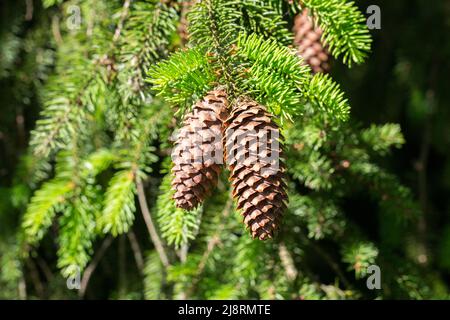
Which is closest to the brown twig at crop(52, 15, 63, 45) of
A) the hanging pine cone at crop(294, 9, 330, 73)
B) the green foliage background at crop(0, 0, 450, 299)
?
the green foliage background at crop(0, 0, 450, 299)

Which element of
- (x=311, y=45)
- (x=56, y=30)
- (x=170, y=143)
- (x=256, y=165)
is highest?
(x=56, y=30)

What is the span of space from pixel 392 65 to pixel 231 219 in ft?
3.40

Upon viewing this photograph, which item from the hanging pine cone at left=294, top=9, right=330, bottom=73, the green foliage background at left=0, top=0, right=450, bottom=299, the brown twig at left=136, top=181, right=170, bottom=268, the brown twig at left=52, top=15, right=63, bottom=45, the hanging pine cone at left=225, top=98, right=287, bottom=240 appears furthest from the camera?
the brown twig at left=52, top=15, right=63, bottom=45

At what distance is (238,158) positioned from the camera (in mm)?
756

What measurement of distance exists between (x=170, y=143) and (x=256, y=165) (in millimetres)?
307

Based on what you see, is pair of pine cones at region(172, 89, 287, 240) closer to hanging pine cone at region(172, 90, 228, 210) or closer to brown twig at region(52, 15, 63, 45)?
hanging pine cone at region(172, 90, 228, 210)

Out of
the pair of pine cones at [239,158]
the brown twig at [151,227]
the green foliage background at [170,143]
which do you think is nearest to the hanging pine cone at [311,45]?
the green foliage background at [170,143]

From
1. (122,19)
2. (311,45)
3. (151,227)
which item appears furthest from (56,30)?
(311,45)

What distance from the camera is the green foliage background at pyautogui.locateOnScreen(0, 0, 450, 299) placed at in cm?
85

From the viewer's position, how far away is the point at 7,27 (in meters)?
1.55

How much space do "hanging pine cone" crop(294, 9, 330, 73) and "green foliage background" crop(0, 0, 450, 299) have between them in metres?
0.05

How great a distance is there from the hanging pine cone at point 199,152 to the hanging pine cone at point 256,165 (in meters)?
0.02

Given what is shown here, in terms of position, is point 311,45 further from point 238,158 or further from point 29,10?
point 29,10
